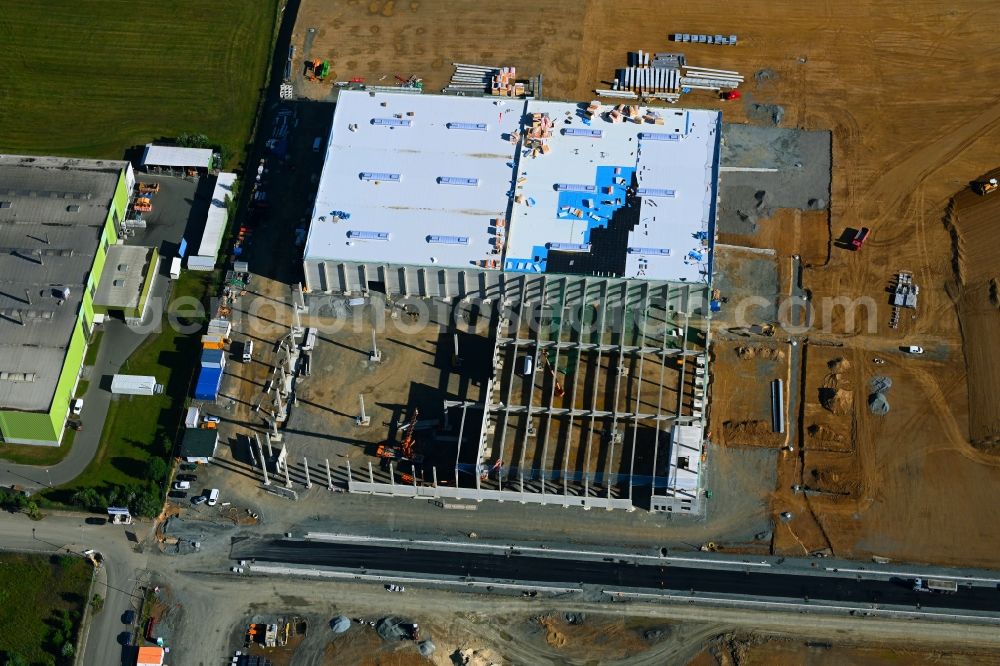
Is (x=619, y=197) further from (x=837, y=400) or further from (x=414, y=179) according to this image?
(x=837, y=400)

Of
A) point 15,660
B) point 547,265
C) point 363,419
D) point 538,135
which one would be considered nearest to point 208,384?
point 363,419

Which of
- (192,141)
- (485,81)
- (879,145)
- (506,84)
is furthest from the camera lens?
(485,81)

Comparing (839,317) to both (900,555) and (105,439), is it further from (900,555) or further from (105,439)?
(105,439)

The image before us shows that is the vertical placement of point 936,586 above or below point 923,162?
below

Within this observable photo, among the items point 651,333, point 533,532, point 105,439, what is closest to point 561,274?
point 651,333

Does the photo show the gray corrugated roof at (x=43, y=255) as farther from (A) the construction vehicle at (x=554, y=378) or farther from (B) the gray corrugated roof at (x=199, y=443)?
(A) the construction vehicle at (x=554, y=378)

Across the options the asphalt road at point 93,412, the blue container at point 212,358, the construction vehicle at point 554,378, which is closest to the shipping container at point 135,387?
the asphalt road at point 93,412
